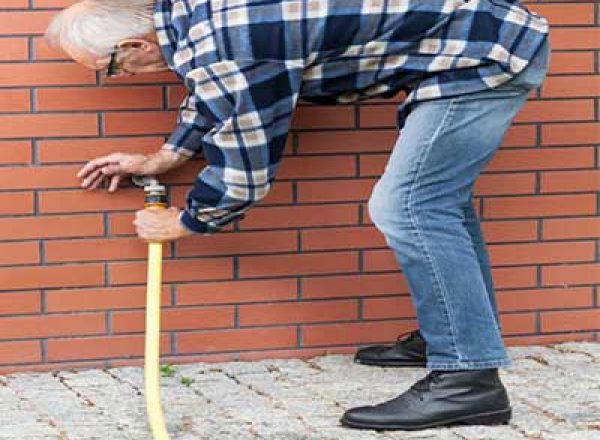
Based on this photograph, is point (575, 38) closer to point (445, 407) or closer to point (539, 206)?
point (539, 206)

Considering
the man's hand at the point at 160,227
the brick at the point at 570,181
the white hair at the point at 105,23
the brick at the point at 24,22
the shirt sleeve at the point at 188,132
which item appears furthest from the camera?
the brick at the point at 570,181

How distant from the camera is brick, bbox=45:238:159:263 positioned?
456cm

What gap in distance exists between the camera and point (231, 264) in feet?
15.4

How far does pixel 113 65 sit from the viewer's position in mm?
4121

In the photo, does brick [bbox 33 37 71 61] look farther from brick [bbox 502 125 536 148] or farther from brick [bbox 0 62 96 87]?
brick [bbox 502 125 536 148]

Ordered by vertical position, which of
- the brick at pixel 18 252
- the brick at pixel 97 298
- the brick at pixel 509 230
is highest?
the brick at pixel 509 230

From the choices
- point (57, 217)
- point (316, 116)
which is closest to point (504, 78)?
point (316, 116)

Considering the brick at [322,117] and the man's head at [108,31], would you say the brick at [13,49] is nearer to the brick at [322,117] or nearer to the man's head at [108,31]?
the man's head at [108,31]

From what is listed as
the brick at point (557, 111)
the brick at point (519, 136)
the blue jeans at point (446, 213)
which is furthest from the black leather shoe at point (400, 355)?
the brick at point (557, 111)

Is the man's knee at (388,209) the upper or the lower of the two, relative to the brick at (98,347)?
upper

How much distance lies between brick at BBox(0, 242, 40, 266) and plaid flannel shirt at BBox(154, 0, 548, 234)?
813mm

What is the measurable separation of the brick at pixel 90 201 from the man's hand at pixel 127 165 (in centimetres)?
6

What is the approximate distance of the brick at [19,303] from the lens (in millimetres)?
4559

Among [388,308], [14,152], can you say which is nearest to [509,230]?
[388,308]
